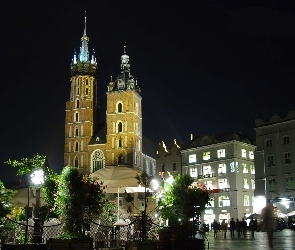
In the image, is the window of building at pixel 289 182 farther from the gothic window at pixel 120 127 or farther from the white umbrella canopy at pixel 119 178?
the gothic window at pixel 120 127

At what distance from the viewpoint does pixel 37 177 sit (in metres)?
22.4

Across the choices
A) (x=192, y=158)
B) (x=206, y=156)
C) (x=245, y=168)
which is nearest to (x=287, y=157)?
(x=245, y=168)

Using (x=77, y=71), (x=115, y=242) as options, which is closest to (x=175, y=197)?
(x=115, y=242)

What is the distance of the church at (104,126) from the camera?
92.7 meters

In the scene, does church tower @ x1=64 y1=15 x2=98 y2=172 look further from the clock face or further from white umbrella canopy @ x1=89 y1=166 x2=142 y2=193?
white umbrella canopy @ x1=89 y1=166 x2=142 y2=193

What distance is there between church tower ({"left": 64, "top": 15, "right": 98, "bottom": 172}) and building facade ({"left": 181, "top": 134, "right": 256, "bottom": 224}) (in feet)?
101

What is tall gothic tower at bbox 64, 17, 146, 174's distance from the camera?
92.7 m

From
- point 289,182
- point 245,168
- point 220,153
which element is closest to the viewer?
point 289,182

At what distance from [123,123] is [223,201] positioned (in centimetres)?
3458

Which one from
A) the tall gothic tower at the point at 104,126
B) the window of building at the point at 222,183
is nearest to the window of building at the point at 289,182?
the window of building at the point at 222,183

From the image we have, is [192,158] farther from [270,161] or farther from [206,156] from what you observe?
[270,161]

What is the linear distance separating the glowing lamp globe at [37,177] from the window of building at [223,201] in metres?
46.1

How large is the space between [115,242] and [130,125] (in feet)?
245

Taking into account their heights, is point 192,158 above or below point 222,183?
above
